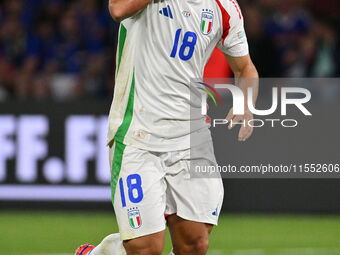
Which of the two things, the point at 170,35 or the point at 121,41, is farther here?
the point at 121,41

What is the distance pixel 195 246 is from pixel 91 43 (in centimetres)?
691

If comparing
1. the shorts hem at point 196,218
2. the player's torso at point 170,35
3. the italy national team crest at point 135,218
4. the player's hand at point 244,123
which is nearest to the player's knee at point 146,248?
the italy national team crest at point 135,218

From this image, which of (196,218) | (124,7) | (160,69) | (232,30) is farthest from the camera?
(232,30)

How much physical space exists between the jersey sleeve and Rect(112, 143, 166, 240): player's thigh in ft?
2.90

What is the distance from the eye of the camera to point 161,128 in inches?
206

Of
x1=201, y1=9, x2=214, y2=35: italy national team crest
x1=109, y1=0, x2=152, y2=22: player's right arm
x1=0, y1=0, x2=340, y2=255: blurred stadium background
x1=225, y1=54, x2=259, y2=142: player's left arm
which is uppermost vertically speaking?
x1=109, y1=0, x2=152, y2=22: player's right arm

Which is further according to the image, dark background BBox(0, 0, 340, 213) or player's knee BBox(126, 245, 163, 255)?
dark background BBox(0, 0, 340, 213)

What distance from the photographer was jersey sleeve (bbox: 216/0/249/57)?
211 inches

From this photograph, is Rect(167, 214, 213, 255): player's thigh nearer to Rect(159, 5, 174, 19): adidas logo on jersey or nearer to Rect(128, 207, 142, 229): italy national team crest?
Rect(128, 207, 142, 229): italy national team crest

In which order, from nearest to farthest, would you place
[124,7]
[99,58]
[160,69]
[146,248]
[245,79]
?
[124,7] < [146,248] < [160,69] < [245,79] < [99,58]

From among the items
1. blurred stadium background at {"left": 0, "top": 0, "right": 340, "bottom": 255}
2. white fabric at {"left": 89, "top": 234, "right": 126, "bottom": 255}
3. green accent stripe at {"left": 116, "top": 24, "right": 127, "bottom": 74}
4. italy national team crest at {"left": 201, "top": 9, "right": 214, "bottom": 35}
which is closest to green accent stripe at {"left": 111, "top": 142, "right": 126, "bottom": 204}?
white fabric at {"left": 89, "top": 234, "right": 126, "bottom": 255}

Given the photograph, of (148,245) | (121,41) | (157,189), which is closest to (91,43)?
(121,41)

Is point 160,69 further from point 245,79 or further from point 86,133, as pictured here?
point 86,133

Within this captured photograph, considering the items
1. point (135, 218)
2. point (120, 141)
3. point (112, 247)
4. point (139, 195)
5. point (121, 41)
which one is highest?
point (121, 41)
